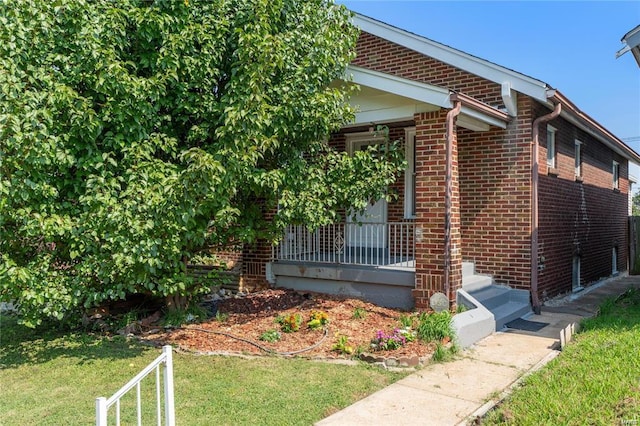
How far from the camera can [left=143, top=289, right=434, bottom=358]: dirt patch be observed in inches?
221

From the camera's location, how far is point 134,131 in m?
5.49

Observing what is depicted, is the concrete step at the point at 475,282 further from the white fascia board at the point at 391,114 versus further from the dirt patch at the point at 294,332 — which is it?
the white fascia board at the point at 391,114

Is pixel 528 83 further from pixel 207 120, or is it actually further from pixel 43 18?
pixel 43 18

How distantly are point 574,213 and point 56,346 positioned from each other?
9.83m

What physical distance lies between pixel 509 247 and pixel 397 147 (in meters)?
2.73

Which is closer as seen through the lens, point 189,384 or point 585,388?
point 585,388

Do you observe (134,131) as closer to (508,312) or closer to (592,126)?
(508,312)

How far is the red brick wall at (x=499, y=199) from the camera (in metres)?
7.85

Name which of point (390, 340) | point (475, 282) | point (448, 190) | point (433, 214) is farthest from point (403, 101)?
point (390, 340)

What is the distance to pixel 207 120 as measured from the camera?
5.99 m

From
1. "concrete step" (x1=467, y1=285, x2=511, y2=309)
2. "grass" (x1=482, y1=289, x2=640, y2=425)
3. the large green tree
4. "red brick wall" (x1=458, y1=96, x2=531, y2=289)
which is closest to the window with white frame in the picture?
"red brick wall" (x1=458, y1=96, x2=531, y2=289)

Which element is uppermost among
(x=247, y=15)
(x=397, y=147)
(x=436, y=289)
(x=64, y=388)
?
(x=247, y=15)

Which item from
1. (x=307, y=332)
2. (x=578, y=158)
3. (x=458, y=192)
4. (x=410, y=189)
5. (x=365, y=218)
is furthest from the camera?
(x=578, y=158)

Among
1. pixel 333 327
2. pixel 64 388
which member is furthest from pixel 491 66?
pixel 64 388
